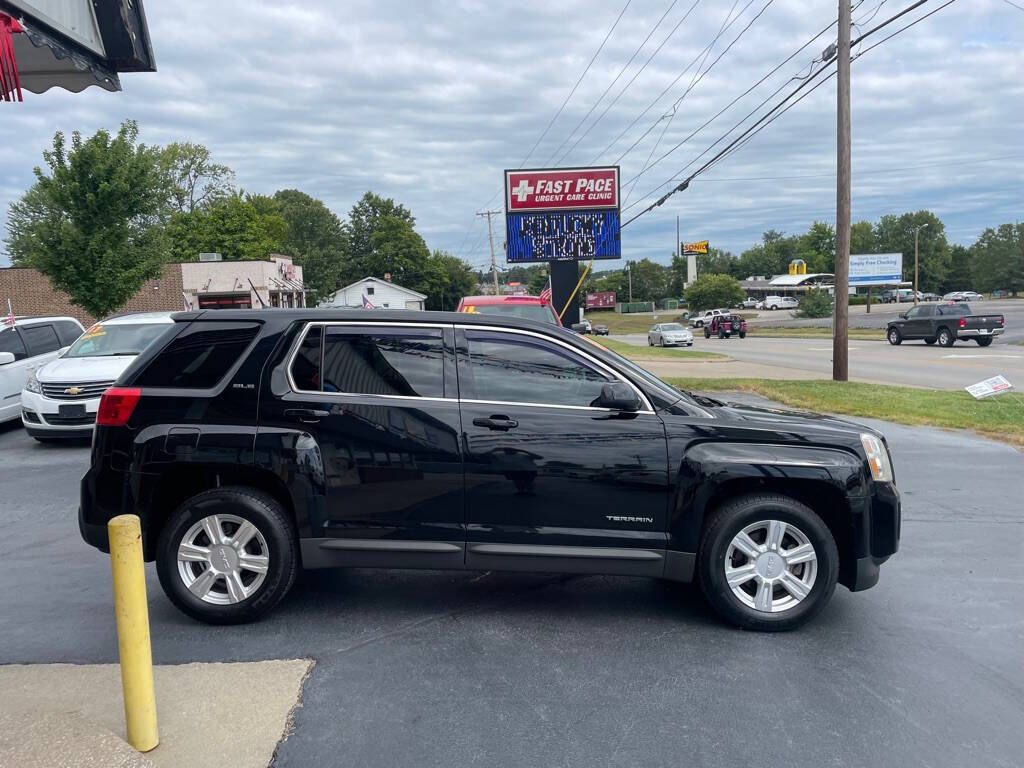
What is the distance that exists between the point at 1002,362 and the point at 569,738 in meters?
25.7

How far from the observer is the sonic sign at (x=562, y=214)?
23.7 m

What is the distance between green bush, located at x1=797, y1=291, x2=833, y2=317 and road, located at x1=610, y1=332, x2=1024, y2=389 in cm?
4286

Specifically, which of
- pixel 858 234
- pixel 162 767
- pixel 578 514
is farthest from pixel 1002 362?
pixel 858 234

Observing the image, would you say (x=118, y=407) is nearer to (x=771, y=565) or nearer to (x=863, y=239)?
(x=771, y=565)

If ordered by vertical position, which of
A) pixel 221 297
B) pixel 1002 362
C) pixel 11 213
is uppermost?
pixel 11 213

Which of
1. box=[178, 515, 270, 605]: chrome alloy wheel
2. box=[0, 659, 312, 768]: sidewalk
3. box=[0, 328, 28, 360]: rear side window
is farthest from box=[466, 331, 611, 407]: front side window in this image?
box=[0, 328, 28, 360]: rear side window

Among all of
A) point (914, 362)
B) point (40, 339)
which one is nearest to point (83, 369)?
point (40, 339)

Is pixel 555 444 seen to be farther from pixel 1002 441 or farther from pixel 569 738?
pixel 1002 441

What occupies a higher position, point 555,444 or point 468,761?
point 555,444

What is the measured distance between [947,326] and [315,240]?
294 feet

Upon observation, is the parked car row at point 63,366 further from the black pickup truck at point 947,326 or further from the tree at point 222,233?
the tree at point 222,233

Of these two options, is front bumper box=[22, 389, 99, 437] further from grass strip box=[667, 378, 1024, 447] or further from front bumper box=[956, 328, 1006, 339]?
front bumper box=[956, 328, 1006, 339]

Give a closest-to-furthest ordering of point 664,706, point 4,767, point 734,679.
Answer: point 4,767
point 664,706
point 734,679

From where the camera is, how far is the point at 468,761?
3.37m
